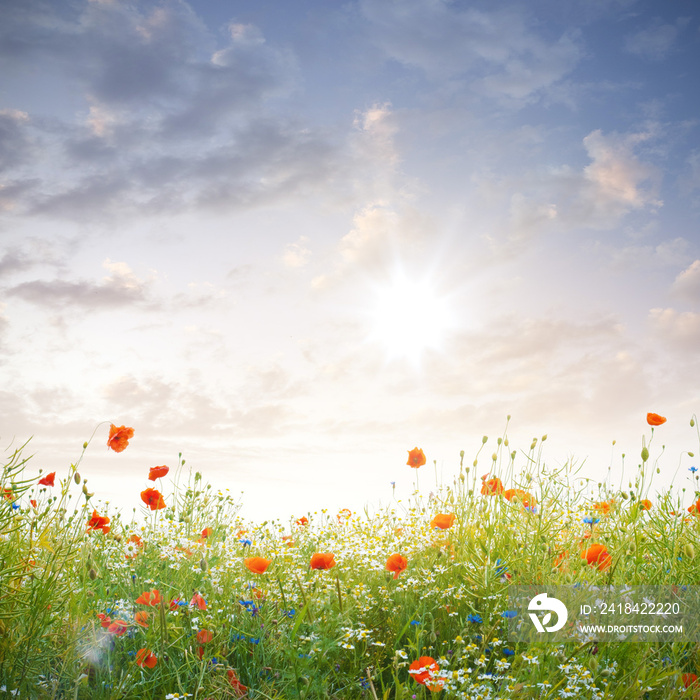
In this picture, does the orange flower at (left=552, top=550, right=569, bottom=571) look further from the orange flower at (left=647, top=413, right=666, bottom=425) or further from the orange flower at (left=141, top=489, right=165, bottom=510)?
the orange flower at (left=141, top=489, right=165, bottom=510)

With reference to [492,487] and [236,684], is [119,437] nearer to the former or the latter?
[236,684]

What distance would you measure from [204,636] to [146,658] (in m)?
0.32

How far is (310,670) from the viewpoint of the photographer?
3123mm

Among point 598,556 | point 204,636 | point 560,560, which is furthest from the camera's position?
point 560,560

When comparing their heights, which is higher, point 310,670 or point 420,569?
point 420,569

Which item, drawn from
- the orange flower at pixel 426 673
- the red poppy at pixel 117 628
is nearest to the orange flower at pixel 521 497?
the orange flower at pixel 426 673

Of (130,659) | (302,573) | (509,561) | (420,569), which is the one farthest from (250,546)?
(509,561)

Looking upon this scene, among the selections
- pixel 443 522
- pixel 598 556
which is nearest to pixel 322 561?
pixel 443 522

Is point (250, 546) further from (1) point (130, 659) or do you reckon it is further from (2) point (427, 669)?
(2) point (427, 669)

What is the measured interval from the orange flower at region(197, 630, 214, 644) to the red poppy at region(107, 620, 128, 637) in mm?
430

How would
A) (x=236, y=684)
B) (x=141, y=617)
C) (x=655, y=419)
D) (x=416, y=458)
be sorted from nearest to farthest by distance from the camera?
(x=236, y=684), (x=141, y=617), (x=655, y=419), (x=416, y=458)

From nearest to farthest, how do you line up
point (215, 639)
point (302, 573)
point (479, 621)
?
point (215, 639), point (479, 621), point (302, 573)

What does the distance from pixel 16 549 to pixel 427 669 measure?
258 cm

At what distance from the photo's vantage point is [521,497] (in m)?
5.00
